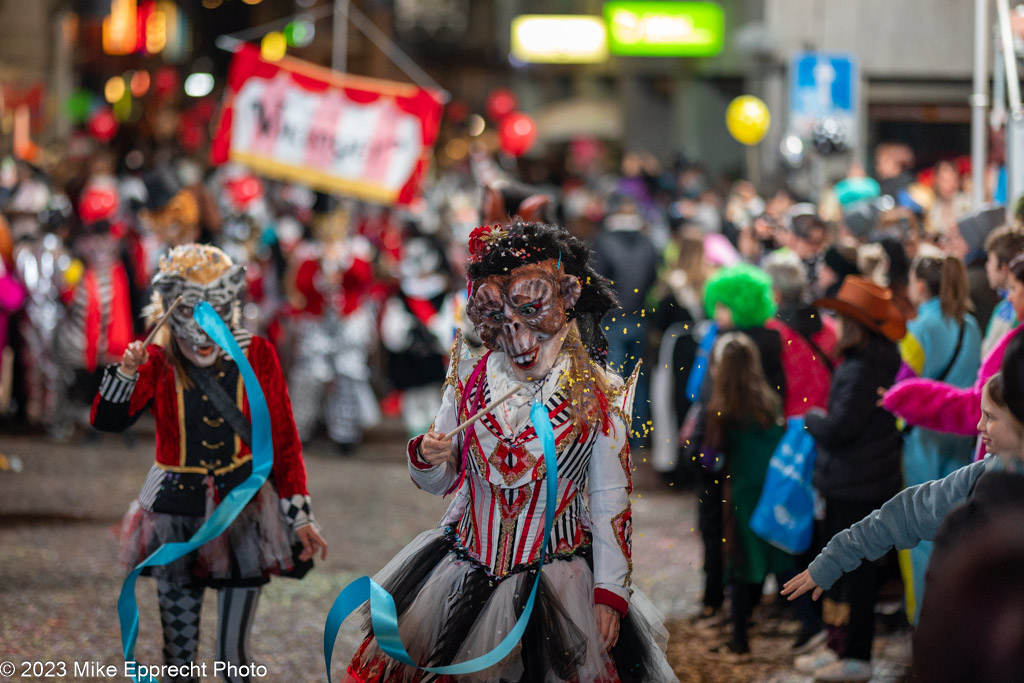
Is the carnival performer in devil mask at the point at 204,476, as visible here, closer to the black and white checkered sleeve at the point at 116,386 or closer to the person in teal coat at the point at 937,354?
the black and white checkered sleeve at the point at 116,386

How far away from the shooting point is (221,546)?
438 cm

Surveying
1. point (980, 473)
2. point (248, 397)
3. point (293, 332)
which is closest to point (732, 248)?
point (293, 332)

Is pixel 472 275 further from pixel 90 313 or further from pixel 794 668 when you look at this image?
pixel 90 313

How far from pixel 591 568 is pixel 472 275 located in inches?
35.0

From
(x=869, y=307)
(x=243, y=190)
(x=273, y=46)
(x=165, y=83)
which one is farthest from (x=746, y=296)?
(x=273, y=46)

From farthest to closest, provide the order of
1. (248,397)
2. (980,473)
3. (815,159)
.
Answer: (815,159) < (248,397) < (980,473)

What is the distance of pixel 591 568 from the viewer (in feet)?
11.5

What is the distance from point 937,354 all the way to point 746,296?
3.13ft

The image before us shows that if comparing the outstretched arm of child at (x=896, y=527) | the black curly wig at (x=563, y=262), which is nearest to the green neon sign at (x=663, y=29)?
the black curly wig at (x=563, y=262)

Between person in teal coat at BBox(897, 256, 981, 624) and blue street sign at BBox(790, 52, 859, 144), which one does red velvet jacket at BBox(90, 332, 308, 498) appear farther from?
blue street sign at BBox(790, 52, 859, 144)

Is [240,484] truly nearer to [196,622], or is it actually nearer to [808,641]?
[196,622]

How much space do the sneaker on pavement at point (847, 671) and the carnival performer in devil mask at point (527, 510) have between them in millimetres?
2209

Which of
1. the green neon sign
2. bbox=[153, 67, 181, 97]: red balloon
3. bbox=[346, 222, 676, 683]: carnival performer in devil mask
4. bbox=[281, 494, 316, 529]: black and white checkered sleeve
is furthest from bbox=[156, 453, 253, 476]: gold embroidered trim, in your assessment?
bbox=[153, 67, 181, 97]: red balloon

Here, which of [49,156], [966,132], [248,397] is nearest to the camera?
[248,397]
